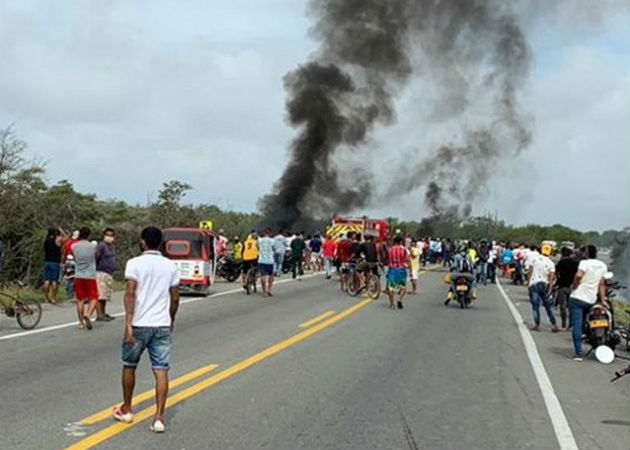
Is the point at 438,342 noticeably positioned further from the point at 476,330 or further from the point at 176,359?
the point at 176,359

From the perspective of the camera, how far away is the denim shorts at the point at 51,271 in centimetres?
1745

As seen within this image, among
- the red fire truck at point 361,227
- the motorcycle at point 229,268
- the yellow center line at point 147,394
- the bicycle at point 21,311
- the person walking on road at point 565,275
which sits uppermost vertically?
the red fire truck at point 361,227

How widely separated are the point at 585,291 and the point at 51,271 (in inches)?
433

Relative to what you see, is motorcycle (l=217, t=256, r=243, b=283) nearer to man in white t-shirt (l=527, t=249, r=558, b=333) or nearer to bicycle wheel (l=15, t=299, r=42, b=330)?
man in white t-shirt (l=527, t=249, r=558, b=333)

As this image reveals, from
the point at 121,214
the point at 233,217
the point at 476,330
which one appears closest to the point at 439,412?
the point at 476,330

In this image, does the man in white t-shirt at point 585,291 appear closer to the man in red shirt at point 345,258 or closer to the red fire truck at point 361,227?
the man in red shirt at point 345,258

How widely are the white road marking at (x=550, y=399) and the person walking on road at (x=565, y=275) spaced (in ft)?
4.66

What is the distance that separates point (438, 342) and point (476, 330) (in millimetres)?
2291

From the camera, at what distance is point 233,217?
41.0 meters

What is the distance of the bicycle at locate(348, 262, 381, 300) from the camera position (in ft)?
70.8

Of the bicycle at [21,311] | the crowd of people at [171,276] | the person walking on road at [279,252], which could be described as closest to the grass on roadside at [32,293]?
the crowd of people at [171,276]

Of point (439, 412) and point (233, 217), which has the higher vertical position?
point (233, 217)

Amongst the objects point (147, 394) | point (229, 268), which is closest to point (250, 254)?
point (229, 268)

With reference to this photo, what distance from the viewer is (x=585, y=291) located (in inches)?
484
